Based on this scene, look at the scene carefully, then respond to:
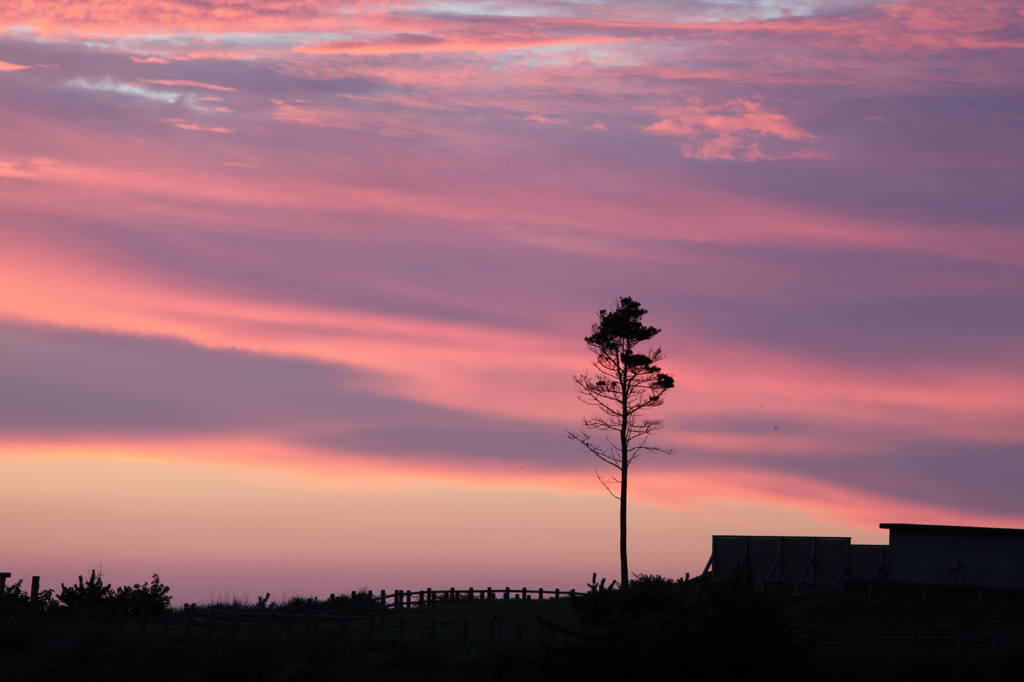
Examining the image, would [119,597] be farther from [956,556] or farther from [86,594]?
[956,556]

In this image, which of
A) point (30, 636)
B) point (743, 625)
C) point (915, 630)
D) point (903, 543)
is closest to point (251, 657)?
point (30, 636)

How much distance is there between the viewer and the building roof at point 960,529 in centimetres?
5950

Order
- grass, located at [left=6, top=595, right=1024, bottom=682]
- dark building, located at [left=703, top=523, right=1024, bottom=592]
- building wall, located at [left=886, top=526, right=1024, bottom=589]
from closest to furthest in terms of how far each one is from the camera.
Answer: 1. grass, located at [left=6, top=595, right=1024, bottom=682]
2. building wall, located at [left=886, top=526, right=1024, bottom=589]
3. dark building, located at [left=703, top=523, right=1024, bottom=592]

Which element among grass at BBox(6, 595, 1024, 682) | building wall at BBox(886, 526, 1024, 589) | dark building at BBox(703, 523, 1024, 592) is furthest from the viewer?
dark building at BBox(703, 523, 1024, 592)

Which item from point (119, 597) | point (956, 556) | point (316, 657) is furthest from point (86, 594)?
point (956, 556)

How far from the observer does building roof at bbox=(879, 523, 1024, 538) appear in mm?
59500

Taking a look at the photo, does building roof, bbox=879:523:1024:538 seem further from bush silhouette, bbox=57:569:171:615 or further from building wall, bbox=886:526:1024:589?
bush silhouette, bbox=57:569:171:615

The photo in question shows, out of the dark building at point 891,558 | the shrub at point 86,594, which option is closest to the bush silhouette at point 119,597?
the shrub at point 86,594

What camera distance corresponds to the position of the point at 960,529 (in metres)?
60.8

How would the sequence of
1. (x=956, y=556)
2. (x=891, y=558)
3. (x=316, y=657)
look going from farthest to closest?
(x=891, y=558) → (x=956, y=556) → (x=316, y=657)

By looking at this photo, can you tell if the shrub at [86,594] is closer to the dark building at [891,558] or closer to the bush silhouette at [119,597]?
the bush silhouette at [119,597]

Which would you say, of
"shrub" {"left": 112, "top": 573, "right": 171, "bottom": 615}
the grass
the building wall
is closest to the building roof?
the building wall

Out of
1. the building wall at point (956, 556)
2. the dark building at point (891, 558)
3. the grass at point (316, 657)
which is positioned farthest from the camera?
the dark building at point (891, 558)

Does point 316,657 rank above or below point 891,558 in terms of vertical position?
below
